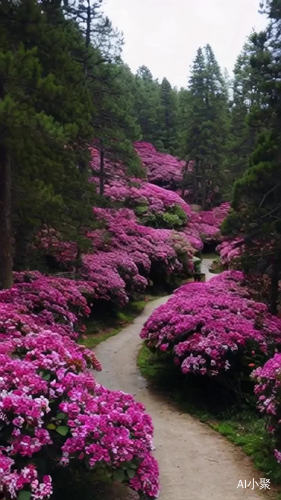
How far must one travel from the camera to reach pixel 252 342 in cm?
918

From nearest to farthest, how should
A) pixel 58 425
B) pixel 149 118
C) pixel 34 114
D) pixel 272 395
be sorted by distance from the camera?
pixel 58 425
pixel 272 395
pixel 34 114
pixel 149 118

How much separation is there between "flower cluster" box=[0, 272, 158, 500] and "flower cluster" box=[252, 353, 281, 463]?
2.00 meters

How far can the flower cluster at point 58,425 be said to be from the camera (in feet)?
13.7

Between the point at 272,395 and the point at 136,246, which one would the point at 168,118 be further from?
the point at 272,395

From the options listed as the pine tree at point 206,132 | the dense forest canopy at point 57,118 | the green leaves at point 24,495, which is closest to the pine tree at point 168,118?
the pine tree at point 206,132

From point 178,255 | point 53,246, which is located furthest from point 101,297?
point 178,255

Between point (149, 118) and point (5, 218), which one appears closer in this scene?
point (5, 218)

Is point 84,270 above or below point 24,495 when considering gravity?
above

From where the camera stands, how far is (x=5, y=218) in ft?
30.1

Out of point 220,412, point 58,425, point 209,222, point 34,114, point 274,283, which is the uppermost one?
point 34,114

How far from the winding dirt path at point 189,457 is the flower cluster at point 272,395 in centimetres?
59

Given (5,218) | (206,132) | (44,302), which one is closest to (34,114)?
(5,218)

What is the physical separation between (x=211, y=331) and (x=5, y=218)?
444 cm

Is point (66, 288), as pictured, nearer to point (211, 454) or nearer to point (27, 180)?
point (27, 180)
